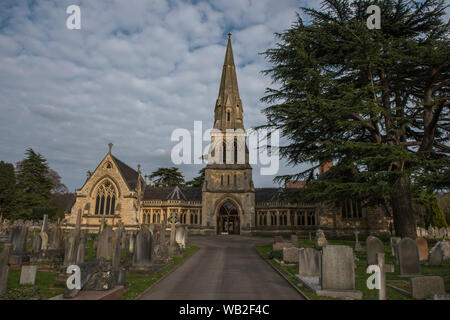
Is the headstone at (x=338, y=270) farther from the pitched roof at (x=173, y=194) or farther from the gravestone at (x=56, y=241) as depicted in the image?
the pitched roof at (x=173, y=194)

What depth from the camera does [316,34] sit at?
1633cm

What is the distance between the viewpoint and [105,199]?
35.2 metres

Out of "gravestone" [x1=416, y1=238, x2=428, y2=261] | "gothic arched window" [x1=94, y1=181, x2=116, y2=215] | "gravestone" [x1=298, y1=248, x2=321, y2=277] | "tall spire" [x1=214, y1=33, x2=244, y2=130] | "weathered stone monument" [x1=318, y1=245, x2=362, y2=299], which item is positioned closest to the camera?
"weathered stone monument" [x1=318, y1=245, x2=362, y2=299]

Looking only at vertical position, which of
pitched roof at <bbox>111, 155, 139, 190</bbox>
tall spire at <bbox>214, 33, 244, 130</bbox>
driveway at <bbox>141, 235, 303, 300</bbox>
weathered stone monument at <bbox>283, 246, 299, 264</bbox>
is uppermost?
tall spire at <bbox>214, 33, 244, 130</bbox>

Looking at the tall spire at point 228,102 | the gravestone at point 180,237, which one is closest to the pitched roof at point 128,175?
the tall spire at point 228,102

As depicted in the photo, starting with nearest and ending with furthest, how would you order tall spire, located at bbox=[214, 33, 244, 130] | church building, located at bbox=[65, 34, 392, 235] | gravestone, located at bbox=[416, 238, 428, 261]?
1. gravestone, located at bbox=[416, 238, 428, 261]
2. church building, located at bbox=[65, 34, 392, 235]
3. tall spire, located at bbox=[214, 33, 244, 130]

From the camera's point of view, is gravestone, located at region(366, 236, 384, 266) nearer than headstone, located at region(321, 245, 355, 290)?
No

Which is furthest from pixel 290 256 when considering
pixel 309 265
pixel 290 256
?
pixel 309 265

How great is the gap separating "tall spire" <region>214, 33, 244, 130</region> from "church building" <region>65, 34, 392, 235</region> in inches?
164

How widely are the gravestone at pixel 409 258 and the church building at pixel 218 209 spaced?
23.5 metres

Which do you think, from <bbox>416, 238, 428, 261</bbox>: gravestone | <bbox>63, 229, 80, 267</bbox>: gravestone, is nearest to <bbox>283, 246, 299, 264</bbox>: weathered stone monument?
<bbox>416, 238, 428, 261</bbox>: gravestone

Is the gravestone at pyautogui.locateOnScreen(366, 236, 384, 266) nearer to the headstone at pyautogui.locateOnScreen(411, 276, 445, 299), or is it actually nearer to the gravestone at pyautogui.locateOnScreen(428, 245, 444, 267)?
the gravestone at pyautogui.locateOnScreen(428, 245, 444, 267)

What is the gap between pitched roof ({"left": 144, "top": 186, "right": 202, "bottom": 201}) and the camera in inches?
1512

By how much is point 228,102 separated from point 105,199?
2197cm
